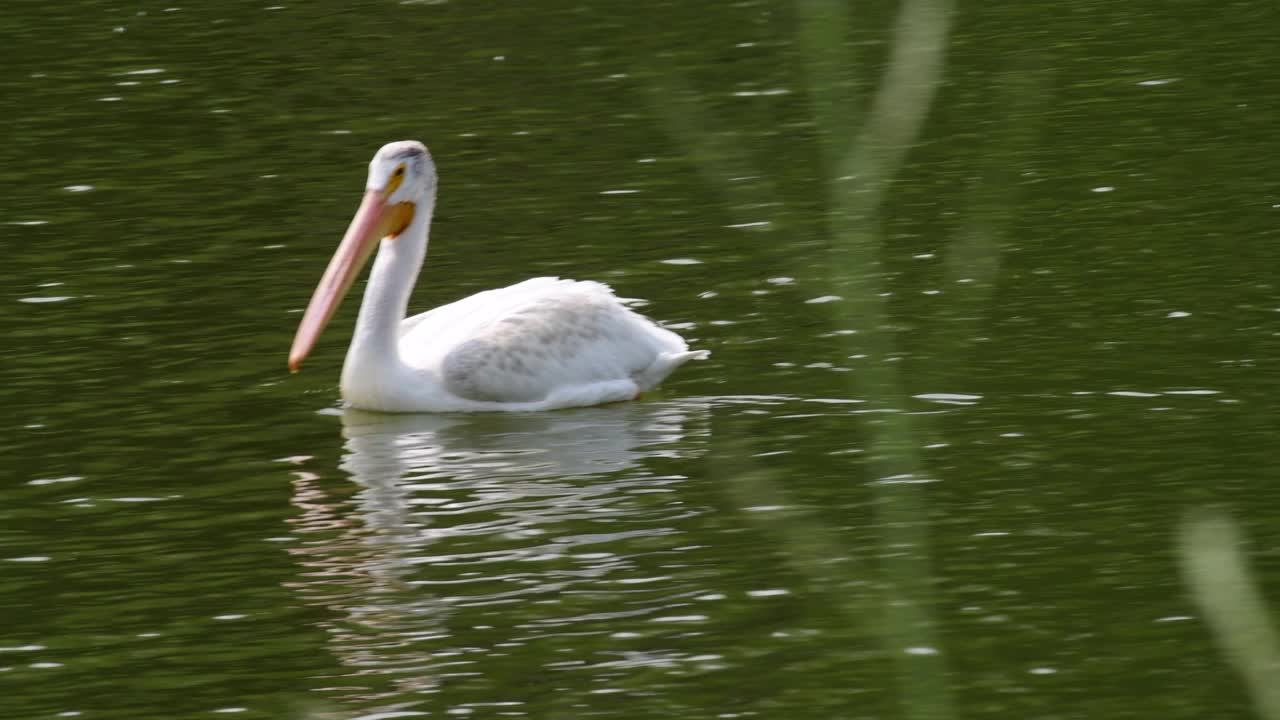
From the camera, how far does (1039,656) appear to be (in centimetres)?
650

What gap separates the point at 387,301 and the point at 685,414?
1.47m

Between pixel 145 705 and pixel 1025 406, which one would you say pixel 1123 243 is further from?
pixel 145 705

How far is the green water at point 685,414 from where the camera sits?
21.4 ft

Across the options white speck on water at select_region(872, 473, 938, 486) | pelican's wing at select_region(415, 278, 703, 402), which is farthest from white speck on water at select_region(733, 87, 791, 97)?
white speck on water at select_region(872, 473, 938, 486)

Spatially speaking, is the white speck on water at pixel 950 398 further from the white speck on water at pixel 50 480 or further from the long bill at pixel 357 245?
the white speck on water at pixel 50 480

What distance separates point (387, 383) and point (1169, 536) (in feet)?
12.3

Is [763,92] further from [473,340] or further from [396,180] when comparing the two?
[473,340]

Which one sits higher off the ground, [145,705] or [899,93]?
[899,93]

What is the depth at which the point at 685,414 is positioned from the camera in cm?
977

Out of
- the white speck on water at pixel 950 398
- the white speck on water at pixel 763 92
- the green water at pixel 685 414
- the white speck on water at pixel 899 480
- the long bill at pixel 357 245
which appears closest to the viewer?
the white speck on water at pixel 899 480

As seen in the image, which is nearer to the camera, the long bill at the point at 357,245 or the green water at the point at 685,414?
the green water at the point at 685,414

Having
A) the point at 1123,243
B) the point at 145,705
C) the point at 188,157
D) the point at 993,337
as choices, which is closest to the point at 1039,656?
the point at 145,705

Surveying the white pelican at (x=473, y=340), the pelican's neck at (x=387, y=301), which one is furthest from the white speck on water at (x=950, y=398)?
the pelican's neck at (x=387, y=301)

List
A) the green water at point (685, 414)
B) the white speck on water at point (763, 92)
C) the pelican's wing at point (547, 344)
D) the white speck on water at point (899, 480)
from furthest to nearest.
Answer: the white speck on water at point (763, 92)
the pelican's wing at point (547, 344)
the green water at point (685, 414)
the white speck on water at point (899, 480)
